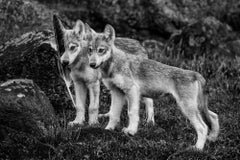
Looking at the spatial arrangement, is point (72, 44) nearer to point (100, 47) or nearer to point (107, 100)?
point (100, 47)

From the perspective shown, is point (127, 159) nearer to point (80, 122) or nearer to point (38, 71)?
point (80, 122)

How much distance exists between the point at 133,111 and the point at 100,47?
1384 millimetres

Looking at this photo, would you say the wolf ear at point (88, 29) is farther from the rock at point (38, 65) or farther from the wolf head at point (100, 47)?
the rock at point (38, 65)

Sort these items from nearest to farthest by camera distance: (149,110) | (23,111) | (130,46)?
(23,111)
(149,110)
(130,46)

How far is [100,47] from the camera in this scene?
37.1 ft

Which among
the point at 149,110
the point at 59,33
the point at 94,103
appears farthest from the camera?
the point at 59,33

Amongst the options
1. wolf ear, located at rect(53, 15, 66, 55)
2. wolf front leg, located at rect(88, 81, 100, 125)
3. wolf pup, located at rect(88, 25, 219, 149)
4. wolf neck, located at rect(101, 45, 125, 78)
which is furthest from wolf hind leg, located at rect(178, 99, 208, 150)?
wolf ear, located at rect(53, 15, 66, 55)

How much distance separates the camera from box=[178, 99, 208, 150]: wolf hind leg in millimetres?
10953

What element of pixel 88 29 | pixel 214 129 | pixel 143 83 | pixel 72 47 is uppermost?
pixel 88 29

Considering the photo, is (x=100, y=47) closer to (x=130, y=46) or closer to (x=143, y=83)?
(x=143, y=83)

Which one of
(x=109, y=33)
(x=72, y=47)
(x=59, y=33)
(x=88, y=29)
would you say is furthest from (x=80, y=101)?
(x=109, y=33)

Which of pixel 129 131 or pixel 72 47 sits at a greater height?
pixel 72 47

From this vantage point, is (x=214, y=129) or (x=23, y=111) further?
(x=214, y=129)

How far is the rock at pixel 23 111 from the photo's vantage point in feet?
34.1
